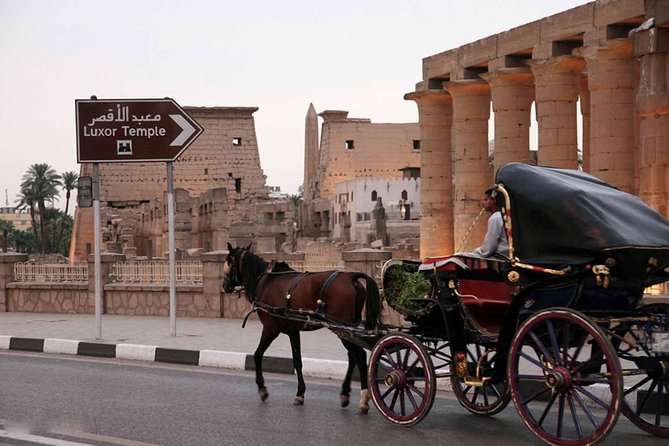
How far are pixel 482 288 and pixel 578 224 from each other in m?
1.01

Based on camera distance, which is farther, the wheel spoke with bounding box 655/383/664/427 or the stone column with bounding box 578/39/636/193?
the stone column with bounding box 578/39/636/193

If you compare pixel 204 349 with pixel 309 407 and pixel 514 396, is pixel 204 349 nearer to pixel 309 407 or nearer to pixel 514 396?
pixel 309 407

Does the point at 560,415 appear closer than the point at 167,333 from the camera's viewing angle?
Yes

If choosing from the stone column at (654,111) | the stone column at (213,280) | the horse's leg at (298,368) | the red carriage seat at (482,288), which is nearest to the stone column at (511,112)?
the stone column at (654,111)

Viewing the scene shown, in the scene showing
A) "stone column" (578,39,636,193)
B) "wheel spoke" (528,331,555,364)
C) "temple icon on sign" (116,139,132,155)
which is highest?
"stone column" (578,39,636,193)

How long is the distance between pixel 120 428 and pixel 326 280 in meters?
2.19

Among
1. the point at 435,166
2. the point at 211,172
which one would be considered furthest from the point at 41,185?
the point at 435,166

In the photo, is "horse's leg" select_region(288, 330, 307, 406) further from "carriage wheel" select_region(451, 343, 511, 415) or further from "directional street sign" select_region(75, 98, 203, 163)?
"directional street sign" select_region(75, 98, 203, 163)

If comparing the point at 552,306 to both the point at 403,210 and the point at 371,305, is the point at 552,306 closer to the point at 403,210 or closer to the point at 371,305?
the point at 371,305

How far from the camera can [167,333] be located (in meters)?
16.4

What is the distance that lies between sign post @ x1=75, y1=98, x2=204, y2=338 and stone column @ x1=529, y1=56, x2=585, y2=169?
11084mm

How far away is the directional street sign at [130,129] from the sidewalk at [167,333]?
241cm

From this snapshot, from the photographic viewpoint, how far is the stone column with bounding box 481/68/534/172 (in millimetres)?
26828

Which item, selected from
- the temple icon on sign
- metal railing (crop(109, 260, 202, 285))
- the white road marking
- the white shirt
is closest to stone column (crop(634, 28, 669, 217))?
metal railing (crop(109, 260, 202, 285))
